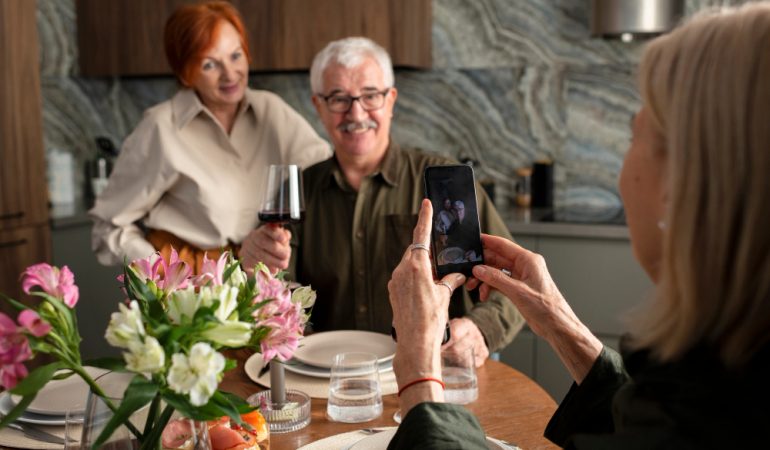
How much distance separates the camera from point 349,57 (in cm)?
214

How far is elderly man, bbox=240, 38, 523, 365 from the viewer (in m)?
2.11

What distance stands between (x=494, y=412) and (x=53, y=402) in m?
0.72

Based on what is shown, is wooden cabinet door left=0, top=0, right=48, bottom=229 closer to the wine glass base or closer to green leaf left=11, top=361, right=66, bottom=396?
the wine glass base

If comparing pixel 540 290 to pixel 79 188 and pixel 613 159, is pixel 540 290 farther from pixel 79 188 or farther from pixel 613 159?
pixel 79 188

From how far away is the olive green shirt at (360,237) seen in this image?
82.4 inches

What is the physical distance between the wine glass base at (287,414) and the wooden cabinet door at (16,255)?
6.91 ft

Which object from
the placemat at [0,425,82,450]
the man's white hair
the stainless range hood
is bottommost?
the placemat at [0,425,82,450]

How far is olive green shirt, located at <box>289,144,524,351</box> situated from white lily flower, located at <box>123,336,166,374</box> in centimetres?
129

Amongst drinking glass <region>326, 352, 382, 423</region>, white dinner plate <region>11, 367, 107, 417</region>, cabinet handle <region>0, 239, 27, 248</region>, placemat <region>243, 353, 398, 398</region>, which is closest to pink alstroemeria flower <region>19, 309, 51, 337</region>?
white dinner plate <region>11, 367, 107, 417</region>

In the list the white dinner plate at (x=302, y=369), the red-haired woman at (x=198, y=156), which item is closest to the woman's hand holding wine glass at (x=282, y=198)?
the white dinner plate at (x=302, y=369)

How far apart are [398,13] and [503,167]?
0.84 meters

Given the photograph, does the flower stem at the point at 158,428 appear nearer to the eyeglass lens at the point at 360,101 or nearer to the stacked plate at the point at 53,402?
the stacked plate at the point at 53,402

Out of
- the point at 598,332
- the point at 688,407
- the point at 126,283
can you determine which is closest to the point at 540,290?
the point at 688,407

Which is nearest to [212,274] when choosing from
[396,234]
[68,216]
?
[396,234]
